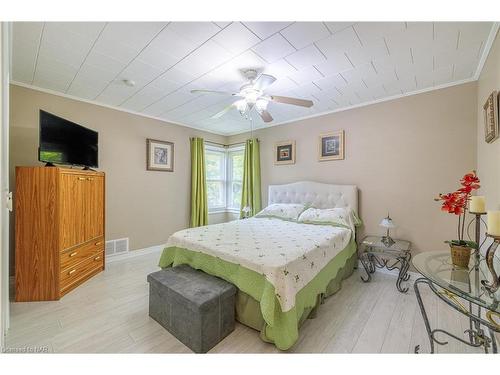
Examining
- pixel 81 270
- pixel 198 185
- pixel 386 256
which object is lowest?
pixel 81 270

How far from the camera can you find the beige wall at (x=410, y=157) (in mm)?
2535

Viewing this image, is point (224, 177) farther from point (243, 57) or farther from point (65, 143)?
Result: point (243, 57)

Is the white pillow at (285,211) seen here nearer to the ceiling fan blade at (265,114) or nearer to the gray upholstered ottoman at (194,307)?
the ceiling fan blade at (265,114)

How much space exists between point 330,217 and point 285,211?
2.49 feet

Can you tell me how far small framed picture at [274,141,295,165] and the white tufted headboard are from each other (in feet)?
1.56

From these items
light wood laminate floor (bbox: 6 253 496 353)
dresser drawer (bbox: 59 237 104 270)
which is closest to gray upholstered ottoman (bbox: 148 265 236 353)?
light wood laminate floor (bbox: 6 253 496 353)

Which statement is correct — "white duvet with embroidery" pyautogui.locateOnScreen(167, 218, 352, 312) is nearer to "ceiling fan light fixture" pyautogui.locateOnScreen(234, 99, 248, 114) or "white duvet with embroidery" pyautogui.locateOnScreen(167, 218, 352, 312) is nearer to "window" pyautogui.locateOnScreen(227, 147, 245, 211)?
"ceiling fan light fixture" pyautogui.locateOnScreen(234, 99, 248, 114)

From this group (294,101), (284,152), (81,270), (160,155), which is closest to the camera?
(294,101)

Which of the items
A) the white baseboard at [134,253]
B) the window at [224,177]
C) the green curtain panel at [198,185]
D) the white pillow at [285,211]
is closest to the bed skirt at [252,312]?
the white pillow at [285,211]

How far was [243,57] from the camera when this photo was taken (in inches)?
78.5

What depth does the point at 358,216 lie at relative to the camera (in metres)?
3.25

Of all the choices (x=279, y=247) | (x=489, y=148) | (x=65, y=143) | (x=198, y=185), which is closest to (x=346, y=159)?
(x=489, y=148)
